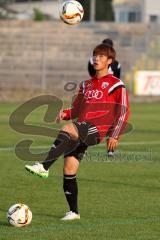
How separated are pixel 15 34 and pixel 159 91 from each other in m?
10.7

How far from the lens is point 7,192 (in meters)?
11.1

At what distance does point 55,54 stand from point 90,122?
32553 mm

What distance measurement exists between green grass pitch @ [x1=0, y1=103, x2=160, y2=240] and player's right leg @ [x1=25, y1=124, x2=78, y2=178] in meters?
0.60

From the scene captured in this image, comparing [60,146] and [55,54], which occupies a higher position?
[60,146]

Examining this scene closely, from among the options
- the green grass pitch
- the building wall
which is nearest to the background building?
the building wall

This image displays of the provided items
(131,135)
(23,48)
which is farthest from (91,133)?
(23,48)

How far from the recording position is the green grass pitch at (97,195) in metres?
8.50

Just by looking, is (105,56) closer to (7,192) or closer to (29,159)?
(7,192)

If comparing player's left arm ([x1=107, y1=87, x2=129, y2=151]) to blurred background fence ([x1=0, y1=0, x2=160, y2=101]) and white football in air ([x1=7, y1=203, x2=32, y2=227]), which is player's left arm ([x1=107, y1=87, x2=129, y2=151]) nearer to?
white football in air ([x1=7, y1=203, x2=32, y2=227])

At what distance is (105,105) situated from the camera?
30.9ft

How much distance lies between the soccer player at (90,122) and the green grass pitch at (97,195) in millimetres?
545

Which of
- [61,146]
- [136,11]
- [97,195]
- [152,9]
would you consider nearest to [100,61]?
[61,146]

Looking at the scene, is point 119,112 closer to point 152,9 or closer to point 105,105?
point 105,105

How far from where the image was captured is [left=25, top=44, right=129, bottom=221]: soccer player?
9109mm
